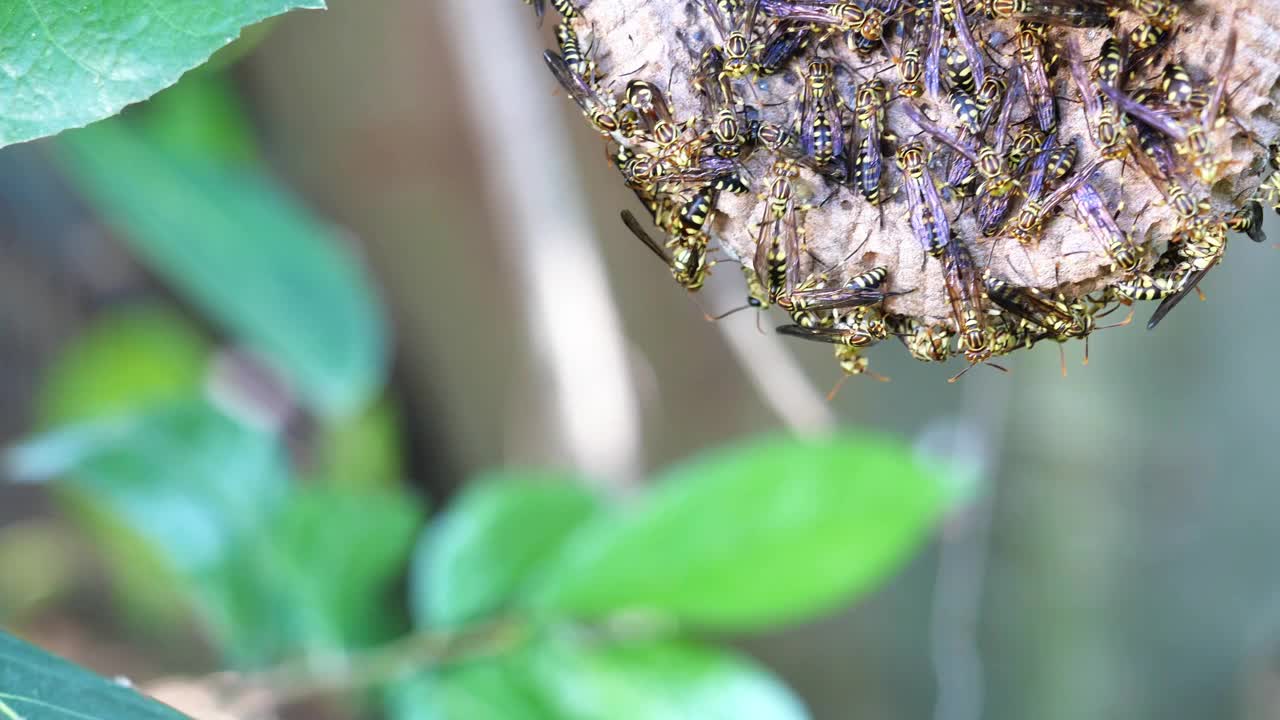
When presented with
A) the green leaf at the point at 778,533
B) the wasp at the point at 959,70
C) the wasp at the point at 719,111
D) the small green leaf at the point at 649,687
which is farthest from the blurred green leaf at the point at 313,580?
the wasp at the point at 959,70

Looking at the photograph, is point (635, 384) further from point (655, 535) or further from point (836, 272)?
point (836, 272)

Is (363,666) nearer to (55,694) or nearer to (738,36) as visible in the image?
(55,694)

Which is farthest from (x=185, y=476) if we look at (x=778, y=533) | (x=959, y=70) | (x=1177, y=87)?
(x=1177, y=87)

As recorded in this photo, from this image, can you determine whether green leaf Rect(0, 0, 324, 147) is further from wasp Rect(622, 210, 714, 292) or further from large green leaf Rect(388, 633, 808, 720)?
large green leaf Rect(388, 633, 808, 720)

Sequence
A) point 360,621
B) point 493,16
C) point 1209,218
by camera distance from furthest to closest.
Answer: point 493,16
point 360,621
point 1209,218

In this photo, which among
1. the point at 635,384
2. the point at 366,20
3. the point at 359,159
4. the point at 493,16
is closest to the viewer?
the point at 493,16

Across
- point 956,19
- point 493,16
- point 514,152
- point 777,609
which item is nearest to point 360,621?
point 777,609
